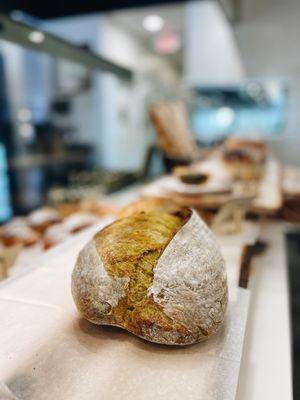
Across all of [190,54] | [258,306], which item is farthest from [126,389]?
[190,54]

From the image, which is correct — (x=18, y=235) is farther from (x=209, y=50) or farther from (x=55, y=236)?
(x=209, y=50)

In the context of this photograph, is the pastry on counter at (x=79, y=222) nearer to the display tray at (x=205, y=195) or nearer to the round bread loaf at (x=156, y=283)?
the display tray at (x=205, y=195)

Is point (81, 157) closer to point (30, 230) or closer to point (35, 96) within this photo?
point (35, 96)

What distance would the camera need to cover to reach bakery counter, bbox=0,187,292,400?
60 centimetres

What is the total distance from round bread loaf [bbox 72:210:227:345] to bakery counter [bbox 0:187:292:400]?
4 centimetres

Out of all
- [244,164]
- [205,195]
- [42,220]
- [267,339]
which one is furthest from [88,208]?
[267,339]

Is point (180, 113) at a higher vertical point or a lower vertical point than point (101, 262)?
higher

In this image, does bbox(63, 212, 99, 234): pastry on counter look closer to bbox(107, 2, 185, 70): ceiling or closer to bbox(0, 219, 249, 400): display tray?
bbox(0, 219, 249, 400): display tray

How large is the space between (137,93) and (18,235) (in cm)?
243

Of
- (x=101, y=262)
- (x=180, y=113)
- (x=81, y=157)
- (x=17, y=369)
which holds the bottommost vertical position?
(x=81, y=157)

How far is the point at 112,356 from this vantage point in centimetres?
68

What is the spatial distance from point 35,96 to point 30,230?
4.70 m

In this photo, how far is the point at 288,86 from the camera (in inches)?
205

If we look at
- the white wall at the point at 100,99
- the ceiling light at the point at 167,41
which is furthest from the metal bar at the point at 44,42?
the ceiling light at the point at 167,41
